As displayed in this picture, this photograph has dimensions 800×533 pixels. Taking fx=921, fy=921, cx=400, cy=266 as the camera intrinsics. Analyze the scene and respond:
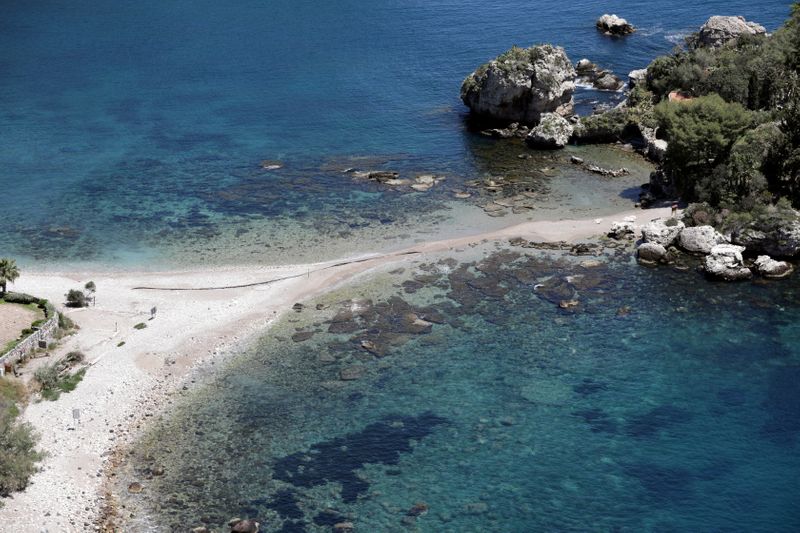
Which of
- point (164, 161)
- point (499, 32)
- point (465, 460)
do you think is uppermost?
point (499, 32)

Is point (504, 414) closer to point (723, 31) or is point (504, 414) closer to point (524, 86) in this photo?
point (524, 86)

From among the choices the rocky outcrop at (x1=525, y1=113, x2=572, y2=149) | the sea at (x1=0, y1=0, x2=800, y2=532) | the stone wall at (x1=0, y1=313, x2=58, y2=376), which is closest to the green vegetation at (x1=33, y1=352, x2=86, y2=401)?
the stone wall at (x1=0, y1=313, x2=58, y2=376)

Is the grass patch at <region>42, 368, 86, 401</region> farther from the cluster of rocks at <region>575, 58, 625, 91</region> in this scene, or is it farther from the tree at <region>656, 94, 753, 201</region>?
the cluster of rocks at <region>575, 58, 625, 91</region>

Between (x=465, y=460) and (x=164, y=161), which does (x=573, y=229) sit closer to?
(x=465, y=460)

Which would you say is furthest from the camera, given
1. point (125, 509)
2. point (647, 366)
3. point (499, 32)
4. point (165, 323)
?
point (499, 32)

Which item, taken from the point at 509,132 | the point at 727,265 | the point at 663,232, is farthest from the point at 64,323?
the point at 509,132

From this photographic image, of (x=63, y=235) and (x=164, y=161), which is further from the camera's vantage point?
(x=164, y=161)

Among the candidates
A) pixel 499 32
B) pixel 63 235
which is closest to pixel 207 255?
pixel 63 235

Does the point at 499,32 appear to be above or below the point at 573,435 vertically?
above
